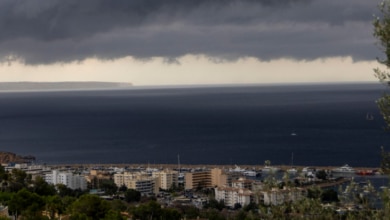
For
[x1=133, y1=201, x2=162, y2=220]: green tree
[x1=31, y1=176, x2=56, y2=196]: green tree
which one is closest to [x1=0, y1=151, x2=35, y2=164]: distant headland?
[x1=31, y1=176, x2=56, y2=196]: green tree

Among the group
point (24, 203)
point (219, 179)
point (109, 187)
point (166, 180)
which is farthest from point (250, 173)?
point (24, 203)

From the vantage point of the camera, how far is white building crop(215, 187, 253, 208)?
28.4 m

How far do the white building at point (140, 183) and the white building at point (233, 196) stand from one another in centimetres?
517

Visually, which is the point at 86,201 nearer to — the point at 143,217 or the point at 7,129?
the point at 143,217

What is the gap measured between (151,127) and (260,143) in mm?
24321

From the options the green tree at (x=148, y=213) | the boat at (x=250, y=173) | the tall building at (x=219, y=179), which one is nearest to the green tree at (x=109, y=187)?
the tall building at (x=219, y=179)

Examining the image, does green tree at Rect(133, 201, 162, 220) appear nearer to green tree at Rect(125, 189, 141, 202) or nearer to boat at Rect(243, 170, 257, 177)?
green tree at Rect(125, 189, 141, 202)

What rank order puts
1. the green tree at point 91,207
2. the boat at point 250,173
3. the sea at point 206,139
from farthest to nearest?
the sea at point 206,139 → the boat at point 250,173 → the green tree at point 91,207

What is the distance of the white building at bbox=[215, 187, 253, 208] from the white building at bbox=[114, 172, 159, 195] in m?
5.17

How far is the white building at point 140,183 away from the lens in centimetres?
3406

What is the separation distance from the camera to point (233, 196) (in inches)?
1145

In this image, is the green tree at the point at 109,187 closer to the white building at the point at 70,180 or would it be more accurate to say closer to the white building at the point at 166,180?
the white building at the point at 70,180

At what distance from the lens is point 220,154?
52250 millimetres

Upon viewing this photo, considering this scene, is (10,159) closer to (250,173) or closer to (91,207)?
(250,173)
